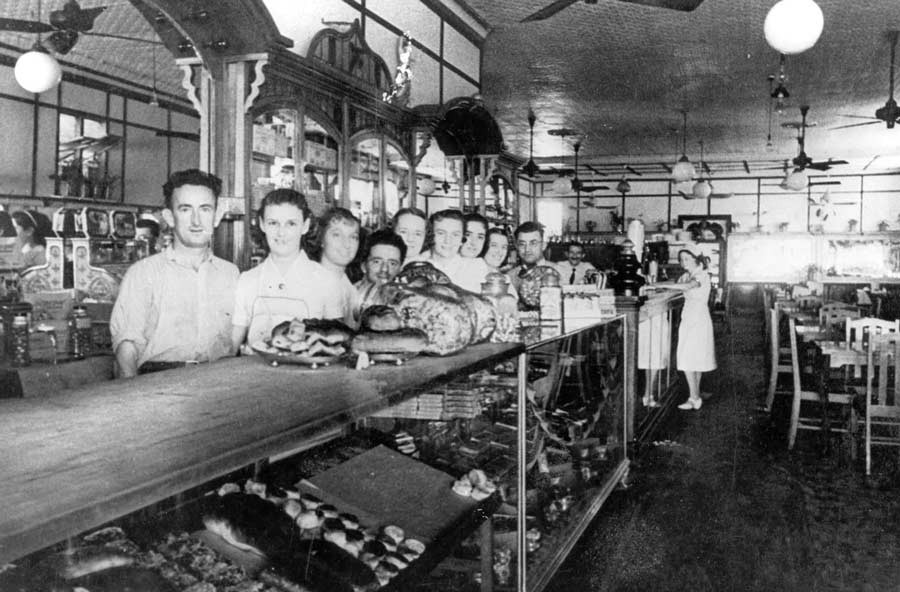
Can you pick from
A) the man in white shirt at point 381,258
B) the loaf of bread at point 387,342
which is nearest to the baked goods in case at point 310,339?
the loaf of bread at point 387,342

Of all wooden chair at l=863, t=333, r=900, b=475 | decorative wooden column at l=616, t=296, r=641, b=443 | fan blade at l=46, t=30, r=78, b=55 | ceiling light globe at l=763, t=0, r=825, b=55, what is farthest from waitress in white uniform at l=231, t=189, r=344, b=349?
wooden chair at l=863, t=333, r=900, b=475

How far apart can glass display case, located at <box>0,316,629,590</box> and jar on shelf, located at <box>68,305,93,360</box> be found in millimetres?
1866

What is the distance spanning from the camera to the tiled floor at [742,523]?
11.6ft

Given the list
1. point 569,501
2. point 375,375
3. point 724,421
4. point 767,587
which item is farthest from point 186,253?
point 724,421

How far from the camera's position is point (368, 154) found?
Result: 4793 mm

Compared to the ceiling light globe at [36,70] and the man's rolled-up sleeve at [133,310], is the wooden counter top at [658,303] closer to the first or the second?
the man's rolled-up sleeve at [133,310]

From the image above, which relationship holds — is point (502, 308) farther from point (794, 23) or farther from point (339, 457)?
point (794, 23)

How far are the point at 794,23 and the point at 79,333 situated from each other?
4.34 m

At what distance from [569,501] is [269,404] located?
238cm

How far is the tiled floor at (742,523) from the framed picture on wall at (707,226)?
13.2 m

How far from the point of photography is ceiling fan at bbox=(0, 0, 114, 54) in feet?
15.1

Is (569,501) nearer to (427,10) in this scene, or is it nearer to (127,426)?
(127,426)

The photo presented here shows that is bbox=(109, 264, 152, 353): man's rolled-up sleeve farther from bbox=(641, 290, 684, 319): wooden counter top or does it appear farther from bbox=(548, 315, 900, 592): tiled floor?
bbox=(641, 290, 684, 319): wooden counter top

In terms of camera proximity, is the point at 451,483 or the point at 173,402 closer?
the point at 173,402
